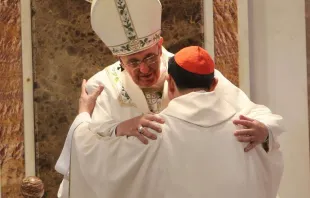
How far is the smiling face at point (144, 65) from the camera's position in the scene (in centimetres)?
283

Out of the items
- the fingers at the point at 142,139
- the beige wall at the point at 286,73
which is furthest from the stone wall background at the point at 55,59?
the fingers at the point at 142,139

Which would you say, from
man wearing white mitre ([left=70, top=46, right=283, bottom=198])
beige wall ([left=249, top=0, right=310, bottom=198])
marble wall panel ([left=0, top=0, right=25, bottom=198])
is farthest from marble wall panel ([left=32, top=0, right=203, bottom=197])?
man wearing white mitre ([left=70, top=46, right=283, bottom=198])

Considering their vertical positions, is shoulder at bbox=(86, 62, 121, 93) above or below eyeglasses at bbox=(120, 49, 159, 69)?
below

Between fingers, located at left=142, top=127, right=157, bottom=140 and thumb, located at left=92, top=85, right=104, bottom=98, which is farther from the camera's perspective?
thumb, located at left=92, top=85, right=104, bottom=98

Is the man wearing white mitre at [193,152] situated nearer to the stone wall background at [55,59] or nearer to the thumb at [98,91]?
the thumb at [98,91]

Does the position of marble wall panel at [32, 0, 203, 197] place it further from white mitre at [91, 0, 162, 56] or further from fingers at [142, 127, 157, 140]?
fingers at [142, 127, 157, 140]

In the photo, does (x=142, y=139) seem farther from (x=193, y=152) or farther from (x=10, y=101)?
(x=10, y=101)

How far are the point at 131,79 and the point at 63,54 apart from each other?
1017 mm

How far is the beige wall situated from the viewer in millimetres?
3936

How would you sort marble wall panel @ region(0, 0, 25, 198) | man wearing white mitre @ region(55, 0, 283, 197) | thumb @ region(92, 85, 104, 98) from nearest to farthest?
man wearing white mitre @ region(55, 0, 283, 197) → thumb @ region(92, 85, 104, 98) → marble wall panel @ region(0, 0, 25, 198)

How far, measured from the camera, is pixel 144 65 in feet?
9.29

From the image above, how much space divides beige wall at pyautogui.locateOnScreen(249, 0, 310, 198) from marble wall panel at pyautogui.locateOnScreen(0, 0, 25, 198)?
1.50 metres

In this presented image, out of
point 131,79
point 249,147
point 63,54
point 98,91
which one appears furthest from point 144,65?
point 63,54

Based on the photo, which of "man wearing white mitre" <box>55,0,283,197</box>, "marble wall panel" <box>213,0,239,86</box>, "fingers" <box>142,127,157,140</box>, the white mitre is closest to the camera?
"fingers" <box>142,127,157,140</box>
